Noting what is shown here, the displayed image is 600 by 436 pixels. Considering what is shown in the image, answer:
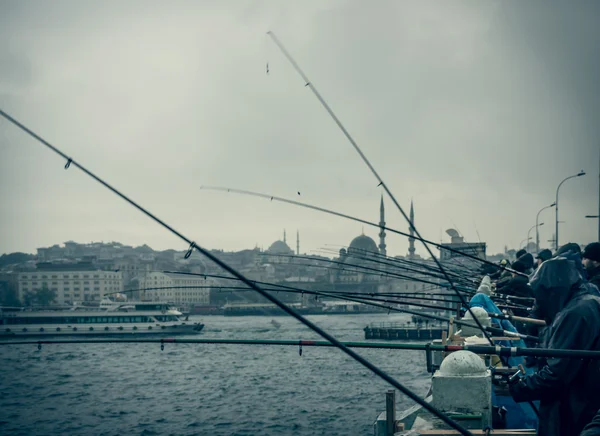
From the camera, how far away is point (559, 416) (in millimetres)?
3027

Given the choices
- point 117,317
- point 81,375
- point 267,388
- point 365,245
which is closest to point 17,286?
point 117,317

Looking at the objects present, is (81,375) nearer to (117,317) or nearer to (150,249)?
(117,317)

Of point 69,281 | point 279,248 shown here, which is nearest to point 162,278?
point 69,281

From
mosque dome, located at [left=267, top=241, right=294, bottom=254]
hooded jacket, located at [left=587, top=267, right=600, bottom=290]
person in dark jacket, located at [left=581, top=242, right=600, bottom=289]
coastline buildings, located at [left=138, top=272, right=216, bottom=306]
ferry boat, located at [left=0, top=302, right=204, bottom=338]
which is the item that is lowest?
ferry boat, located at [left=0, top=302, right=204, bottom=338]

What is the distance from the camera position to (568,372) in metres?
3.00

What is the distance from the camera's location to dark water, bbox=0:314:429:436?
60.8 feet

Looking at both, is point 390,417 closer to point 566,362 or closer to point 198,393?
point 566,362

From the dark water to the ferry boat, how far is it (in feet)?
31.7

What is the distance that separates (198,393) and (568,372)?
2240 cm

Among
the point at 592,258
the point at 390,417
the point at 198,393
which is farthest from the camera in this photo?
the point at 198,393

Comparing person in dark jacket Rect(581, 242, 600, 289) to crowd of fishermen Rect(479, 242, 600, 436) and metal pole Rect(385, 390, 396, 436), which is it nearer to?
crowd of fishermen Rect(479, 242, 600, 436)

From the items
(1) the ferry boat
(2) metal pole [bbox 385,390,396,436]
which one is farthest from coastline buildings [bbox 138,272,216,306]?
(2) metal pole [bbox 385,390,396,436]

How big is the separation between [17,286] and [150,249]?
4809 centimetres

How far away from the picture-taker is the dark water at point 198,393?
18.5 m
